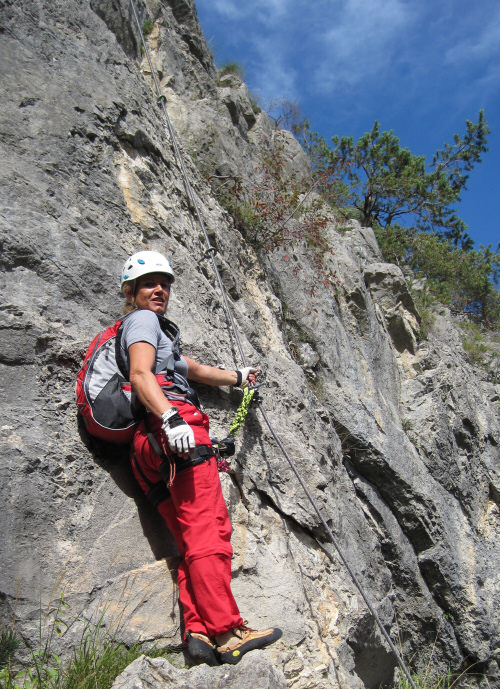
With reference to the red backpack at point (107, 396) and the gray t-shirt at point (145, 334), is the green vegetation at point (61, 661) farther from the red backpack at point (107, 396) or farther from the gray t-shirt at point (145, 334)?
the gray t-shirt at point (145, 334)

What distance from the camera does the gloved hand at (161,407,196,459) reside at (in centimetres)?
328

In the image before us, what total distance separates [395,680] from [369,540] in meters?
1.37

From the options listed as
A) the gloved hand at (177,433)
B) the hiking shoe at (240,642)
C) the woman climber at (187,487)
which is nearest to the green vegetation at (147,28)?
the woman climber at (187,487)

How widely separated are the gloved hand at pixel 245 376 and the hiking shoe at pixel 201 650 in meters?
2.04

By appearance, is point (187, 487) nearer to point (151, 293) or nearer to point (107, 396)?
point (107, 396)

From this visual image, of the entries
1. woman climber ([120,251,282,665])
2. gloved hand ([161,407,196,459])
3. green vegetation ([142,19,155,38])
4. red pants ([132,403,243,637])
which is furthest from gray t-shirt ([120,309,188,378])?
green vegetation ([142,19,155,38])

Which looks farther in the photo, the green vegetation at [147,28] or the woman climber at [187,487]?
the green vegetation at [147,28]

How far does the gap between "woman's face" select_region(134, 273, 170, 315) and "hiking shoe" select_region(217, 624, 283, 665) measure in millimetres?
2161

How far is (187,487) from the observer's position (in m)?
3.45

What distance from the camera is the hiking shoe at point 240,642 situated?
10.2 ft

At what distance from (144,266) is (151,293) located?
0.68 feet

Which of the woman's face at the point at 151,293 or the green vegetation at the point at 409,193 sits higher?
the green vegetation at the point at 409,193

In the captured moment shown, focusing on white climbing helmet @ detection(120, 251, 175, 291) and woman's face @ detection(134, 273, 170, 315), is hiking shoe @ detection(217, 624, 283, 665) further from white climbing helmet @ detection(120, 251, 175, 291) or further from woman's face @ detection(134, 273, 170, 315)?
white climbing helmet @ detection(120, 251, 175, 291)

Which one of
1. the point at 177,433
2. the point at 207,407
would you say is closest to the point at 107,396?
the point at 177,433
